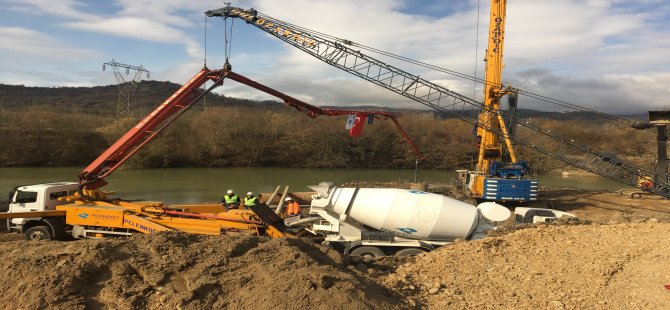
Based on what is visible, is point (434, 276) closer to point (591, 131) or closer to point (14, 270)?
point (14, 270)

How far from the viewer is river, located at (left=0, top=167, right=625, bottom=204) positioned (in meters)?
31.1

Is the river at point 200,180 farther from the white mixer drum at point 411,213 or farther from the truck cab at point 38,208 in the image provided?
the white mixer drum at point 411,213

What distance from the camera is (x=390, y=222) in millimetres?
11180

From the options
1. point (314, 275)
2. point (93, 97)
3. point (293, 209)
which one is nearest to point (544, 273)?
point (314, 275)

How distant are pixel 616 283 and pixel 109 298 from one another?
314 inches

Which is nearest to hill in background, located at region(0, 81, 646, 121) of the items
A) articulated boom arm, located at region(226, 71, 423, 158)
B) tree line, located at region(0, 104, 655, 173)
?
tree line, located at region(0, 104, 655, 173)

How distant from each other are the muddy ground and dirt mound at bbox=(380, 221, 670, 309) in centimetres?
2

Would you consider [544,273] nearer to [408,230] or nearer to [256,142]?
[408,230]

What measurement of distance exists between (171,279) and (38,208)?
8.70 metres

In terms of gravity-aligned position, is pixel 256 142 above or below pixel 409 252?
above

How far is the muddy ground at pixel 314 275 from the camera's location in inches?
215

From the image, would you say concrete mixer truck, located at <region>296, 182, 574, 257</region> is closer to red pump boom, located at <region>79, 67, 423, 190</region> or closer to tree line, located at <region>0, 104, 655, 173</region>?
red pump boom, located at <region>79, 67, 423, 190</region>

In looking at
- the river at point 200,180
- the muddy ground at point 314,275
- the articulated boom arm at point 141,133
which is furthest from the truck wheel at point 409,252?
the river at point 200,180

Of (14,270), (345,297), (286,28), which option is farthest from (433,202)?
(286,28)
